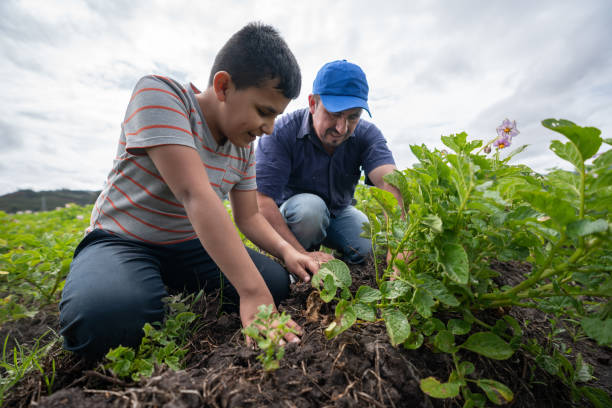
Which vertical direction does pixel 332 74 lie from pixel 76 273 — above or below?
above

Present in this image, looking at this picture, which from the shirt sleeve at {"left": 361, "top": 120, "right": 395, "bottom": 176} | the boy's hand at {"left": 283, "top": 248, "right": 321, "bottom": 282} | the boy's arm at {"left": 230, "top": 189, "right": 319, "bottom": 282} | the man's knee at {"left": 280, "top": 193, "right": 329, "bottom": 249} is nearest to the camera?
the boy's hand at {"left": 283, "top": 248, "right": 321, "bottom": 282}

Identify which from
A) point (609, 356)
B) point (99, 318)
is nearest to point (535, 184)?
point (609, 356)

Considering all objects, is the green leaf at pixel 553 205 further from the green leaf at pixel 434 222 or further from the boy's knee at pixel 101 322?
the boy's knee at pixel 101 322

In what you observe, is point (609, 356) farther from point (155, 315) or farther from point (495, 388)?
point (155, 315)

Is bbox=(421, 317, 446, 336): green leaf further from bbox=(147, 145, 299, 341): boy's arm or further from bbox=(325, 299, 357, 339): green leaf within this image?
bbox=(147, 145, 299, 341): boy's arm

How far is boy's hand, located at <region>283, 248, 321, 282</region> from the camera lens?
1.58 meters

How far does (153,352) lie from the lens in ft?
3.39

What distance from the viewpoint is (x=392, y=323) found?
2.86ft

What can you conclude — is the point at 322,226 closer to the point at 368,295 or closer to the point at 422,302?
the point at 368,295

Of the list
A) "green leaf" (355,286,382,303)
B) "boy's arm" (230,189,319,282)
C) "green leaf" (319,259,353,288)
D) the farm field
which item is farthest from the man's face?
"green leaf" (355,286,382,303)

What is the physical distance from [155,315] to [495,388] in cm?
122

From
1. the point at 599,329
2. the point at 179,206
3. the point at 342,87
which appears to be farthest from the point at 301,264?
the point at 342,87

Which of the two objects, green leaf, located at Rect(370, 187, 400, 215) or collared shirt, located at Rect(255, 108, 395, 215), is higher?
collared shirt, located at Rect(255, 108, 395, 215)

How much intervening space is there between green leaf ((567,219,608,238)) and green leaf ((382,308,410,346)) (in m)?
Result: 0.44
